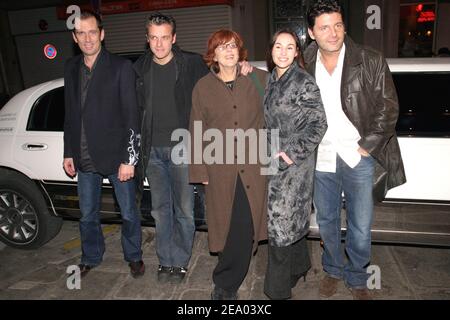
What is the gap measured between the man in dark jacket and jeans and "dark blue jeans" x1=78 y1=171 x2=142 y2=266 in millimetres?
202

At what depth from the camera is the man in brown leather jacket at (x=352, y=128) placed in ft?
7.99

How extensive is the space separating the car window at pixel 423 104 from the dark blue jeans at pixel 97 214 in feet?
6.95

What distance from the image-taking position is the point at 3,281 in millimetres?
3312

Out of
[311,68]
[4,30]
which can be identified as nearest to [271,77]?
[311,68]

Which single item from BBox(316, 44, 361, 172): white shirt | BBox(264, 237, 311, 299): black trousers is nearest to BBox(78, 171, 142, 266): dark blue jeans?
BBox(264, 237, 311, 299): black trousers

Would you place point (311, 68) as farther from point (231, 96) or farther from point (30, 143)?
point (30, 143)

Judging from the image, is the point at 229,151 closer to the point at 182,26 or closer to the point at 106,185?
the point at 106,185

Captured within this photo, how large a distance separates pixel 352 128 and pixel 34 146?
2.76 metres

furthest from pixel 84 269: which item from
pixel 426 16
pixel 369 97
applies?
pixel 426 16

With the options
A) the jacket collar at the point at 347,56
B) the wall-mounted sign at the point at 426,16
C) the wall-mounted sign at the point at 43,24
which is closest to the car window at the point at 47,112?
the jacket collar at the point at 347,56

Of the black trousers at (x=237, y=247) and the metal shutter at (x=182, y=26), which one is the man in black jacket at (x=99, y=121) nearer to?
the black trousers at (x=237, y=247)

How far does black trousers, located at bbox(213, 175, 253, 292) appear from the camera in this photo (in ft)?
8.82

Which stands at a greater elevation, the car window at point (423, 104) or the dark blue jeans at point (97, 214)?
the car window at point (423, 104)

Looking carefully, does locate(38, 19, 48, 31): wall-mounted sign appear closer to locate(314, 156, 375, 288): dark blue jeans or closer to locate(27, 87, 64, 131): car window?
locate(27, 87, 64, 131): car window
